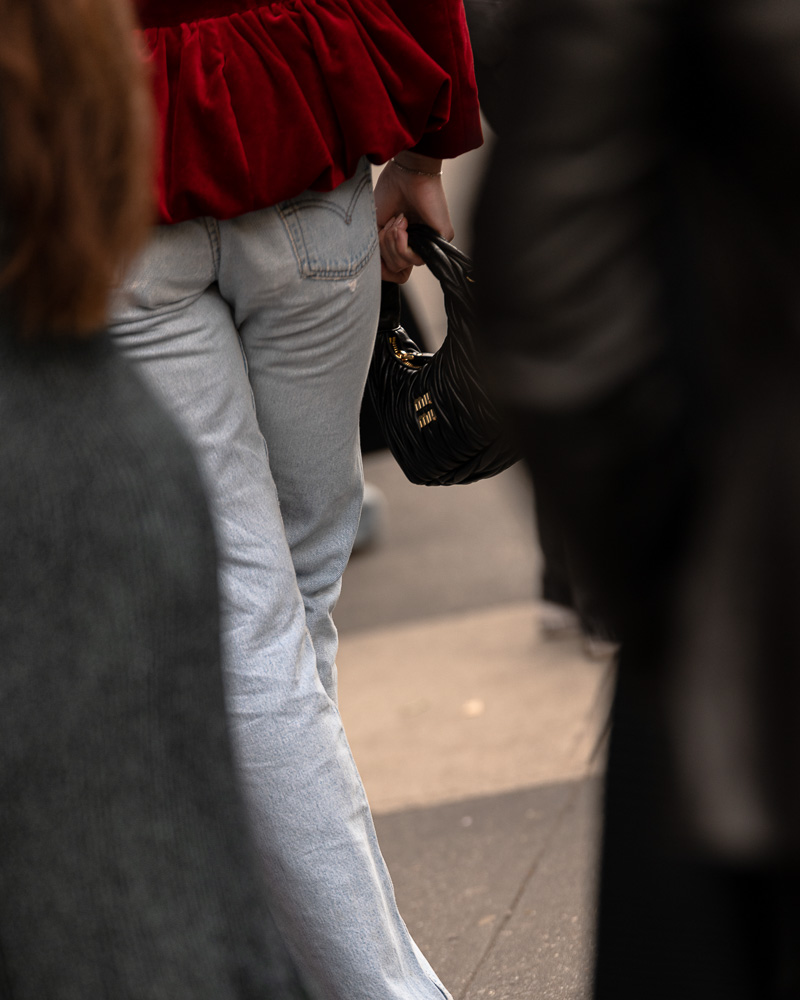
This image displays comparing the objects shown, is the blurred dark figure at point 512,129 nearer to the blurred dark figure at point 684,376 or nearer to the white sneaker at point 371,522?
the blurred dark figure at point 684,376

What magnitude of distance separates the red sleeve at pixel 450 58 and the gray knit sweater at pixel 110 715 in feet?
3.26

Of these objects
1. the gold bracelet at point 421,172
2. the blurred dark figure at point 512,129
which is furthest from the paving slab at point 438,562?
the gold bracelet at point 421,172

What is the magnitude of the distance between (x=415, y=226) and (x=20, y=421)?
119 cm

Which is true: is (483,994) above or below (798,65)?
below

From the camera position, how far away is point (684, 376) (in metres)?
1.06

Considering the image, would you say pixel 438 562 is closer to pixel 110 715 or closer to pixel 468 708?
pixel 468 708

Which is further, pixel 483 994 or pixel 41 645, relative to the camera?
pixel 483 994

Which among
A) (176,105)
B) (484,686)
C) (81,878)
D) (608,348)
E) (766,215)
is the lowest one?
(484,686)

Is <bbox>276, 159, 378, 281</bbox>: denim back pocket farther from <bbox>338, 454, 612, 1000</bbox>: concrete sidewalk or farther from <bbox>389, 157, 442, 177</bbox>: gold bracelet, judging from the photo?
<bbox>338, 454, 612, 1000</bbox>: concrete sidewalk

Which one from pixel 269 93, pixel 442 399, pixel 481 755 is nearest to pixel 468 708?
pixel 481 755

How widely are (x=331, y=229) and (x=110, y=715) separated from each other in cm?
92

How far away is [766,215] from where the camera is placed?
103 cm

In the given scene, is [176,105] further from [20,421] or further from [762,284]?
[762,284]

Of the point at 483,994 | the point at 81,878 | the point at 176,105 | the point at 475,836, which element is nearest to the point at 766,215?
the point at 81,878
